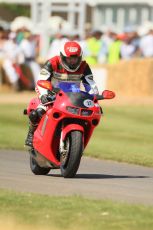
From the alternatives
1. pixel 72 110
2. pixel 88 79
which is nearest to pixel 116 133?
pixel 88 79

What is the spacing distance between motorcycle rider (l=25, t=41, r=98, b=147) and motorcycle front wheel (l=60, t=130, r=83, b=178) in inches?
24.5

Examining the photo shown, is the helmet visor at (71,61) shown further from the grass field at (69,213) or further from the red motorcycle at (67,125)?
the grass field at (69,213)

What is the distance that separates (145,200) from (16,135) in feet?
32.7

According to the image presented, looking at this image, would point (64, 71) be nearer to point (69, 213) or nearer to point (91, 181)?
point (91, 181)

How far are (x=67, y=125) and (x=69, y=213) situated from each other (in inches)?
136

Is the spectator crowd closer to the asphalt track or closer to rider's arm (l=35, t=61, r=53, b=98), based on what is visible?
the asphalt track

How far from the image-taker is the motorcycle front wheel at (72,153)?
1311 centimetres

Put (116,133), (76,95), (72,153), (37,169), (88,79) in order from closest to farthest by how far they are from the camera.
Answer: (72,153) < (76,95) < (88,79) < (37,169) < (116,133)

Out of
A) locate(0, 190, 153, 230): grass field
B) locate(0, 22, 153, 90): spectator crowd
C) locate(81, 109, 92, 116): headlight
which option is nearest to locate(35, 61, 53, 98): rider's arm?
locate(81, 109, 92, 116): headlight

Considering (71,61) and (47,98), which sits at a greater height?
(71,61)

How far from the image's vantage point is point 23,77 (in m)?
34.4

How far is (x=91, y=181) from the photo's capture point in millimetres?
13297

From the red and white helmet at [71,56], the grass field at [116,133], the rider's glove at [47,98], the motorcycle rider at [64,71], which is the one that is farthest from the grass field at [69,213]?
the grass field at [116,133]

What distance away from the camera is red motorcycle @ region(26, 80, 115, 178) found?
13.2 metres
